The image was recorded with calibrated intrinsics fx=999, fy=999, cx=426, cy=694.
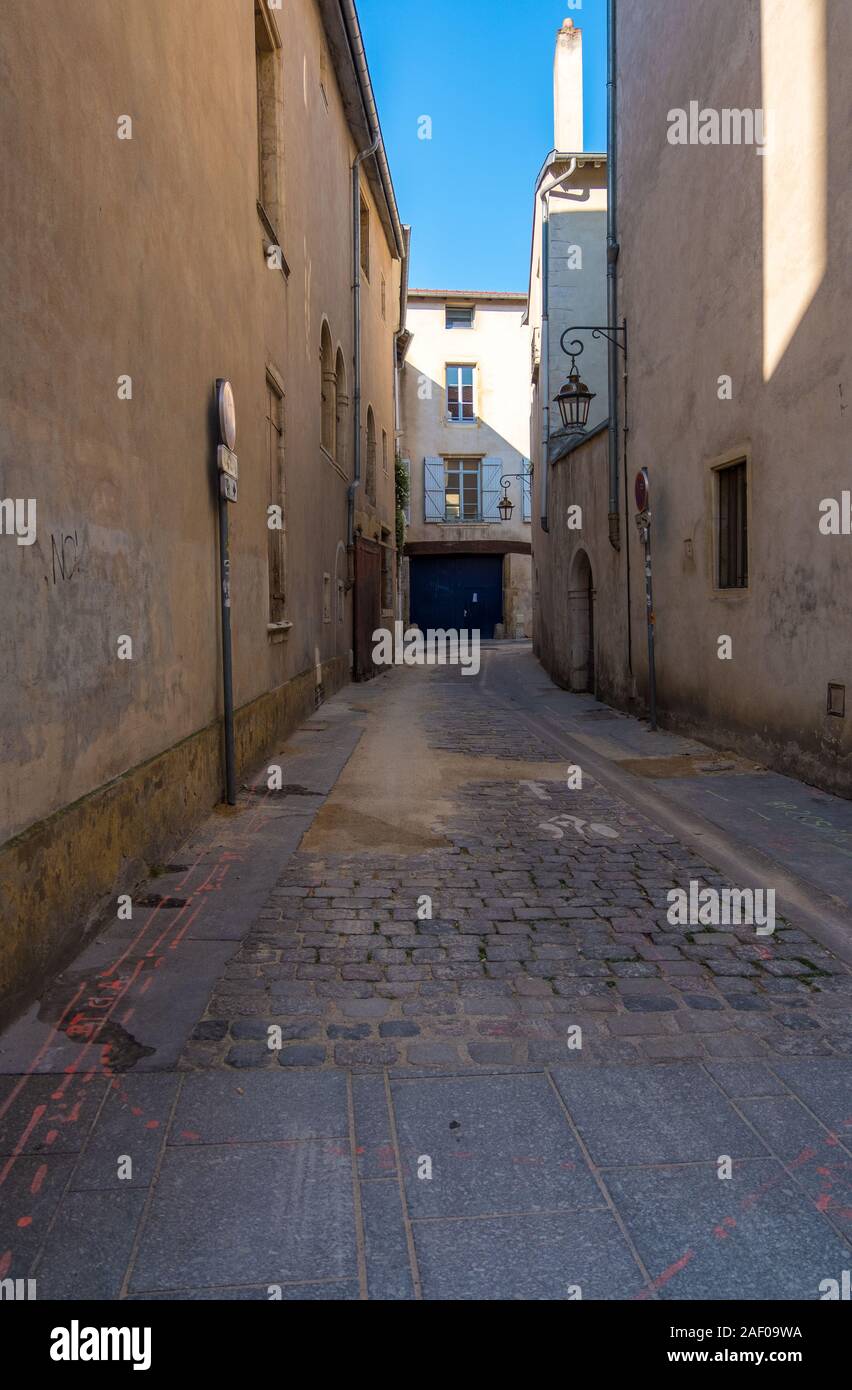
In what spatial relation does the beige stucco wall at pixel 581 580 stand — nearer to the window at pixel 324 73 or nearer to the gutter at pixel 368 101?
the window at pixel 324 73

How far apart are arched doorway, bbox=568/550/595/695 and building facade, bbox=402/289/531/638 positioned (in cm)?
1994

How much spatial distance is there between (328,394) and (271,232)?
552 cm

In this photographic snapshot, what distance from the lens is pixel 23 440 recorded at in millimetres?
3520

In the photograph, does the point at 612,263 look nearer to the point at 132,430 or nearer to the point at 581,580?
the point at 581,580

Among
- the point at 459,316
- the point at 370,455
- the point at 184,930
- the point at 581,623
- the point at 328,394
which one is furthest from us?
the point at 459,316

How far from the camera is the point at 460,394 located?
3559 cm

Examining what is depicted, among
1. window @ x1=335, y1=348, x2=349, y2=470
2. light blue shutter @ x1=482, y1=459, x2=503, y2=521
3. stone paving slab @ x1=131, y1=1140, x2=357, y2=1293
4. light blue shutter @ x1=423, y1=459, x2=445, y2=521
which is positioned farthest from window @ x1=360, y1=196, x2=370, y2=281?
stone paving slab @ x1=131, y1=1140, x2=357, y2=1293

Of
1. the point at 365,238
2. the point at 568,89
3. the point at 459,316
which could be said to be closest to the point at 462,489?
the point at 459,316

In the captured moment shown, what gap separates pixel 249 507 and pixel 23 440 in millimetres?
4942

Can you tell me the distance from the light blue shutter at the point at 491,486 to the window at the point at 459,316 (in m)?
5.01

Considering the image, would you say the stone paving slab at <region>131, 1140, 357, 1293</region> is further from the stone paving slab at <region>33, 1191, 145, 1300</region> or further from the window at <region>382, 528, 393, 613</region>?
the window at <region>382, 528, 393, 613</region>

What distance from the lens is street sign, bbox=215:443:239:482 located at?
6.63 meters

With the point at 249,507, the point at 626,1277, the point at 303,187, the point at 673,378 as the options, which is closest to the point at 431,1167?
the point at 626,1277

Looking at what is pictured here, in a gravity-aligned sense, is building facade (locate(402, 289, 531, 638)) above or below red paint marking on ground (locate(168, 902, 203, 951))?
above
